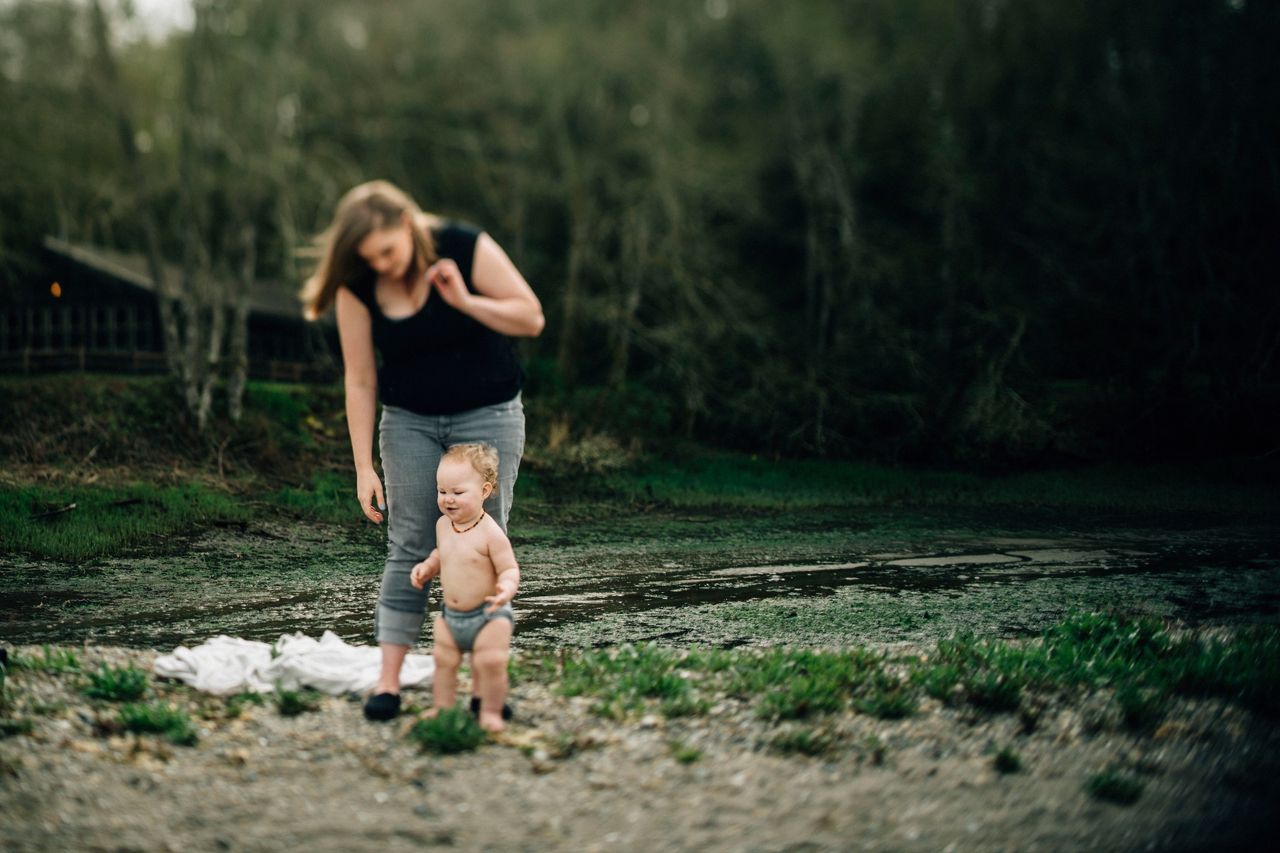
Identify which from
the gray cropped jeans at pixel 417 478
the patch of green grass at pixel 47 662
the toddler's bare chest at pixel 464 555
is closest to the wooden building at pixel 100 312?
the patch of green grass at pixel 47 662

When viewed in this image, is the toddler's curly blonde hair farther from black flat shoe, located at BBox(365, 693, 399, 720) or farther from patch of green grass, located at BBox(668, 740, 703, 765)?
patch of green grass, located at BBox(668, 740, 703, 765)

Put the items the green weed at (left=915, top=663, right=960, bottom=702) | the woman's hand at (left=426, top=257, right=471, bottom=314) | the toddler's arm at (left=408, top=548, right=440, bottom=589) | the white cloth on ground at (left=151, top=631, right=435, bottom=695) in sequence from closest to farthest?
the woman's hand at (left=426, top=257, right=471, bottom=314) → the toddler's arm at (left=408, top=548, right=440, bottom=589) → the green weed at (left=915, top=663, right=960, bottom=702) → the white cloth on ground at (left=151, top=631, right=435, bottom=695)

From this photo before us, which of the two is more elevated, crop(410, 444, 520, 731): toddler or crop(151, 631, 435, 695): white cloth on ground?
crop(410, 444, 520, 731): toddler

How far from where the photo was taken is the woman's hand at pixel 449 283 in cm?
334

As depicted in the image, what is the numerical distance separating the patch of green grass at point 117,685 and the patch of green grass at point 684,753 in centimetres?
232

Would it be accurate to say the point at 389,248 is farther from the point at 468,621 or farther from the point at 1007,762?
the point at 1007,762

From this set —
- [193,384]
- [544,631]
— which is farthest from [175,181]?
[544,631]

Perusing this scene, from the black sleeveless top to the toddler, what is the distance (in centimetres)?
22

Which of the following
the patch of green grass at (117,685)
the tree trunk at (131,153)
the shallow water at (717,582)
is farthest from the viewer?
the tree trunk at (131,153)

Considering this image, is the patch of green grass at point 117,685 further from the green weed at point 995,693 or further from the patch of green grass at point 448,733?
the green weed at point 995,693

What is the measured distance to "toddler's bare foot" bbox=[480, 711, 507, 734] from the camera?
3.71 m

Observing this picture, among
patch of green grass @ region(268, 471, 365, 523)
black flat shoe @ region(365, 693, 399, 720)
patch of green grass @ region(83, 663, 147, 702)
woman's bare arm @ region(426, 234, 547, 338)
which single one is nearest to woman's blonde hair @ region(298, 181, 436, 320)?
woman's bare arm @ region(426, 234, 547, 338)

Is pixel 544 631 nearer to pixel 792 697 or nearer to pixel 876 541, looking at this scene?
pixel 792 697

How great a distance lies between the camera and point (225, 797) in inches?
126
